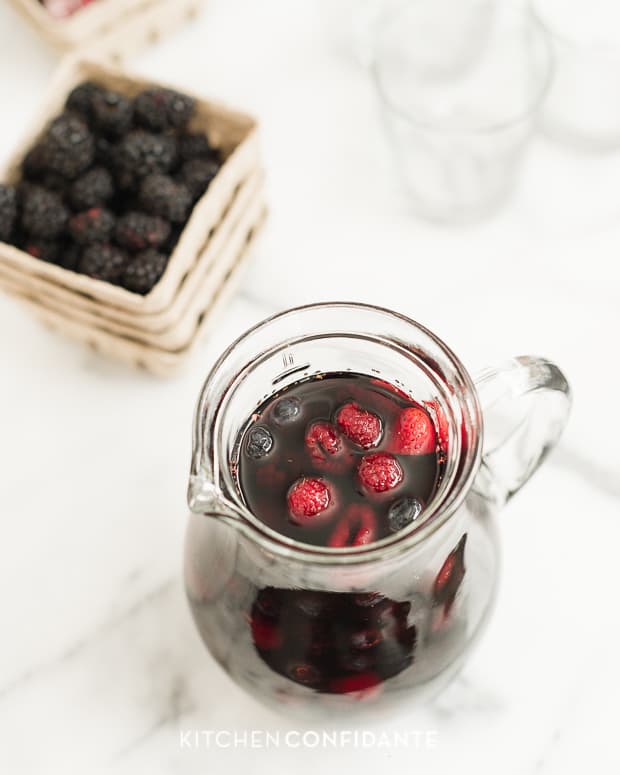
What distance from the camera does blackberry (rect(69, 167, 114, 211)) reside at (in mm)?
1042

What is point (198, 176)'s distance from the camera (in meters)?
1.04

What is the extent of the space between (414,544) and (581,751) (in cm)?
39

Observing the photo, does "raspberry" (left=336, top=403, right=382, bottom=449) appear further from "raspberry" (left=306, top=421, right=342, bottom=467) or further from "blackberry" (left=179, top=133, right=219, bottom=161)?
"blackberry" (left=179, top=133, right=219, bottom=161)

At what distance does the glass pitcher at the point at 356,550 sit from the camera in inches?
24.8

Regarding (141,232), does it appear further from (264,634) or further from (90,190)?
(264,634)

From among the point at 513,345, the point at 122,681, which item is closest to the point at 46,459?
the point at 122,681

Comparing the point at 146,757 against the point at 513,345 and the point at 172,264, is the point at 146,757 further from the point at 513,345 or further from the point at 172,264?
the point at 513,345

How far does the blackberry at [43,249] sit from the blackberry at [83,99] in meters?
0.17

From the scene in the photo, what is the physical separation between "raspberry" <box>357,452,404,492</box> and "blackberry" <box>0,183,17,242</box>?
20.6 inches

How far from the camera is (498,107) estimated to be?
4.11 feet

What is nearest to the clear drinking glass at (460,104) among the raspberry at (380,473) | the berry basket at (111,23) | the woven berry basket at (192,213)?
the woven berry basket at (192,213)

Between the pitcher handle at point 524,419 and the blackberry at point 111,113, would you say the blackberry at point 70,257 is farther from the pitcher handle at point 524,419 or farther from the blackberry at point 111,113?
the pitcher handle at point 524,419

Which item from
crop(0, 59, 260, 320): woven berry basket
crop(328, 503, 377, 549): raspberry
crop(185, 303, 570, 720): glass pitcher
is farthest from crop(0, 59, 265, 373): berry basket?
crop(328, 503, 377, 549): raspberry

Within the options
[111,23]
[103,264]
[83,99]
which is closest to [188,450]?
[103,264]
